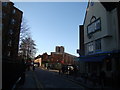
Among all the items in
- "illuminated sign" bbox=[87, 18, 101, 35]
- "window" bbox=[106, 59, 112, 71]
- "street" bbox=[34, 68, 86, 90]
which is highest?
"illuminated sign" bbox=[87, 18, 101, 35]

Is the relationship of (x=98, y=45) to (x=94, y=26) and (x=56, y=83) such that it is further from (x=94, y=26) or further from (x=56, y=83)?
(x=56, y=83)

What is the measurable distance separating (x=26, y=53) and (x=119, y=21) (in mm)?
38450

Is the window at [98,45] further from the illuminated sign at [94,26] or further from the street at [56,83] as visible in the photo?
the street at [56,83]

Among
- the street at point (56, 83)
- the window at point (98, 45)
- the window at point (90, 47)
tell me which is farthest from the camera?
the window at point (90, 47)

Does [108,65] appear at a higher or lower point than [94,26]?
lower

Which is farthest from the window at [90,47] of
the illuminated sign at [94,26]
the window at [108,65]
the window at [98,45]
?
the window at [108,65]

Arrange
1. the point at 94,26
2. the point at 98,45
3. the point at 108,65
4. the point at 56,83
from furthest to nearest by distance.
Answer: the point at 94,26 < the point at 98,45 < the point at 108,65 < the point at 56,83

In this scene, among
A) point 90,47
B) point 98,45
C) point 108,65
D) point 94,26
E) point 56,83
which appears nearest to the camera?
point 56,83

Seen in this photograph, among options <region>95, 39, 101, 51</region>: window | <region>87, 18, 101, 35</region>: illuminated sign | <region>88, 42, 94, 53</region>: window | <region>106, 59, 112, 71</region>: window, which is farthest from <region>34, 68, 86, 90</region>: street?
<region>87, 18, 101, 35</region>: illuminated sign

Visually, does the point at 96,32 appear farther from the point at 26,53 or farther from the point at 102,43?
the point at 26,53

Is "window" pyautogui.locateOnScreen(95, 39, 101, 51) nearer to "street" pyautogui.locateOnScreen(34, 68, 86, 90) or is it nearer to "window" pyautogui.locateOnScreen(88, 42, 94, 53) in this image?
"window" pyautogui.locateOnScreen(88, 42, 94, 53)

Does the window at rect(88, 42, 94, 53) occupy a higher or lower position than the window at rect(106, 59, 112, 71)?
higher

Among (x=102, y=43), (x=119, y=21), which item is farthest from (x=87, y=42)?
(x=119, y=21)

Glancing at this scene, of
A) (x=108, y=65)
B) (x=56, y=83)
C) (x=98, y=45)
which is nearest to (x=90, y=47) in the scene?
(x=98, y=45)
